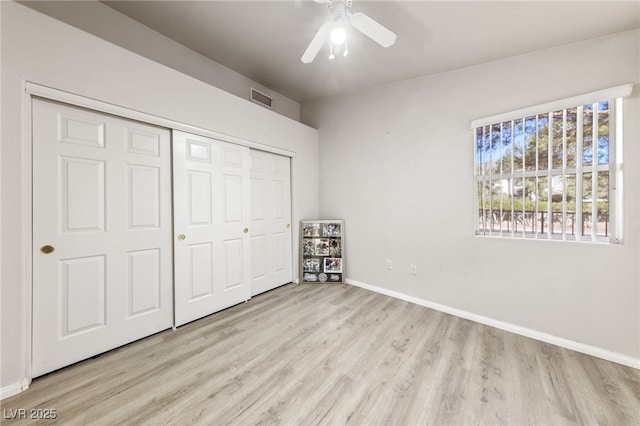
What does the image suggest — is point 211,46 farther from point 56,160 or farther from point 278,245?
point 278,245

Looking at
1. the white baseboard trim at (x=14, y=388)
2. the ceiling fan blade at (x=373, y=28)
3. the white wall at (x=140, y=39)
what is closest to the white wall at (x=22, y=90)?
the white baseboard trim at (x=14, y=388)

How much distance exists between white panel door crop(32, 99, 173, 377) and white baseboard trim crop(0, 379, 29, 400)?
0.29 feet

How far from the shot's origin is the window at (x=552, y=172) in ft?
6.99

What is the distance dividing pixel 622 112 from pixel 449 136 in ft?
4.30

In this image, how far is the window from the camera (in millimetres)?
2131

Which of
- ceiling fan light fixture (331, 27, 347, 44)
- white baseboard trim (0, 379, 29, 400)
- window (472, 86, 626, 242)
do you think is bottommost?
white baseboard trim (0, 379, 29, 400)

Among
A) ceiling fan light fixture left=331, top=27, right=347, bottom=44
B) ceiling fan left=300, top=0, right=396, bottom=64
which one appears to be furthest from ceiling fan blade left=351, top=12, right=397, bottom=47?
ceiling fan light fixture left=331, top=27, right=347, bottom=44

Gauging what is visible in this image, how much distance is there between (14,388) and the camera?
1.55m

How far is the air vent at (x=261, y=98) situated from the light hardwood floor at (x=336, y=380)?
9.17ft

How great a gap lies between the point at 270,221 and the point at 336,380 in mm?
2171

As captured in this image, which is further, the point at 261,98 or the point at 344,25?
the point at 261,98

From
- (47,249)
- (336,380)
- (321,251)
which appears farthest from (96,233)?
(321,251)

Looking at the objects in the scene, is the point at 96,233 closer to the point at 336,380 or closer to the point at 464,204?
the point at 336,380

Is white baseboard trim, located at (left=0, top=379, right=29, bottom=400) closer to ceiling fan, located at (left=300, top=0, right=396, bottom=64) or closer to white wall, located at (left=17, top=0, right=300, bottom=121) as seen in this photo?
white wall, located at (left=17, top=0, right=300, bottom=121)
